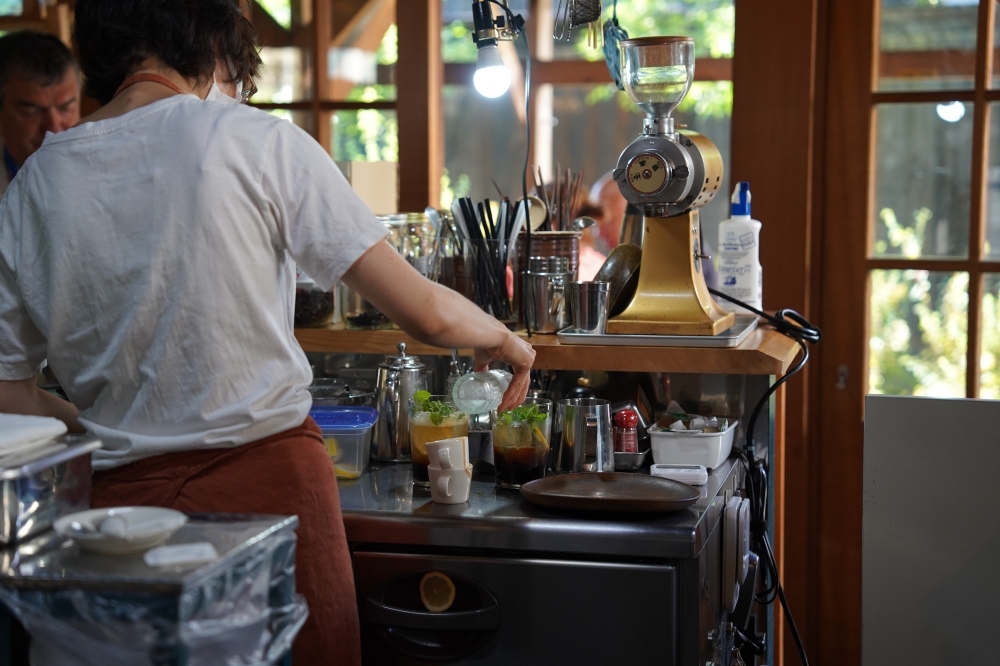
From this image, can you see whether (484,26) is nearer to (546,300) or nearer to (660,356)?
(546,300)

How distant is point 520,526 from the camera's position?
150cm

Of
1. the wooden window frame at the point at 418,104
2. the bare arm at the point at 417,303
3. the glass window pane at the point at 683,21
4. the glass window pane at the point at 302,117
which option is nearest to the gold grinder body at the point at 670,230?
the bare arm at the point at 417,303

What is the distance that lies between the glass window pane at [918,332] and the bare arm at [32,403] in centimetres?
202

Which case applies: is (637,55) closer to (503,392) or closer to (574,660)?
(503,392)

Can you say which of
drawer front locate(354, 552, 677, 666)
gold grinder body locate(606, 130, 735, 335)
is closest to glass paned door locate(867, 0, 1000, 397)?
gold grinder body locate(606, 130, 735, 335)

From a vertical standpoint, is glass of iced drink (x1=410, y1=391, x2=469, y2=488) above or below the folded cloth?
below

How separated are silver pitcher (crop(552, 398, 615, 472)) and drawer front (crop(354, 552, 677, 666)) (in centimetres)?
25

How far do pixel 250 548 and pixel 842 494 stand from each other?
212 centimetres

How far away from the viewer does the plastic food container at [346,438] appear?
174cm

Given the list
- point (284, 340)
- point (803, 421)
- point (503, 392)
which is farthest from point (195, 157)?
point (803, 421)

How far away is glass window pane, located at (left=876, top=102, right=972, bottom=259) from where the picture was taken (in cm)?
268

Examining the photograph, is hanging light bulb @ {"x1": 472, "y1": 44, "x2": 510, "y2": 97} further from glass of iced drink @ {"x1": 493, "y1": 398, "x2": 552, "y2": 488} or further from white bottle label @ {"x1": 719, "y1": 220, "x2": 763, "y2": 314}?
glass of iced drink @ {"x1": 493, "y1": 398, "x2": 552, "y2": 488}

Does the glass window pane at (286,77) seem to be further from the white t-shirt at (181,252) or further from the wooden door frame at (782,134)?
the white t-shirt at (181,252)

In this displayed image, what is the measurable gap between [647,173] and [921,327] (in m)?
1.26
